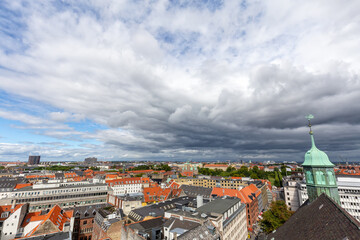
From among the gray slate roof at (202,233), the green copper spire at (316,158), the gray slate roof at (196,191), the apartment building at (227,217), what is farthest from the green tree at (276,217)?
the gray slate roof at (196,191)

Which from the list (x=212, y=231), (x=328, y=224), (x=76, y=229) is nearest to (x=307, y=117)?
(x=328, y=224)

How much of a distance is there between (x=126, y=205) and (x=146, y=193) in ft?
88.6

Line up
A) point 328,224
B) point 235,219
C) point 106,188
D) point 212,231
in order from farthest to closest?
point 106,188
point 235,219
point 212,231
point 328,224

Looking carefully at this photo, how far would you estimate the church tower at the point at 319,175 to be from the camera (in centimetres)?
2658

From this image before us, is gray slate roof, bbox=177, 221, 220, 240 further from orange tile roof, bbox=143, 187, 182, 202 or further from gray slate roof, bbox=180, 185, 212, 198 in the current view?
orange tile roof, bbox=143, 187, 182, 202

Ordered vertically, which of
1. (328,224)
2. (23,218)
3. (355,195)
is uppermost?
(328,224)

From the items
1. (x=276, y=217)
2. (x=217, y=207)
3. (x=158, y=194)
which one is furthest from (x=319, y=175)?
(x=158, y=194)

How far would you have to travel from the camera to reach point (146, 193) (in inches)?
3647

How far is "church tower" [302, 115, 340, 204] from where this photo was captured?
2658 centimetres

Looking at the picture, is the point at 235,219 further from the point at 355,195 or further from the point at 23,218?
the point at 23,218

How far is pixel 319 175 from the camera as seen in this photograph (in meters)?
27.5

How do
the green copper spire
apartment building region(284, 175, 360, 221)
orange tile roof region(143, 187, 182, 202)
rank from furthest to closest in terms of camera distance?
orange tile roof region(143, 187, 182, 202), apartment building region(284, 175, 360, 221), the green copper spire

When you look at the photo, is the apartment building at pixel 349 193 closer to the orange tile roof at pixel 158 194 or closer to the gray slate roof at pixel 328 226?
the orange tile roof at pixel 158 194

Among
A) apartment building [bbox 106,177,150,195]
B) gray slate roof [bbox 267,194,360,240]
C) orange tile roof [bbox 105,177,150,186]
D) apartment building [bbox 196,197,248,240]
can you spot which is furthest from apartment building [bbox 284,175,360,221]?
orange tile roof [bbox 105,177,150,186]
